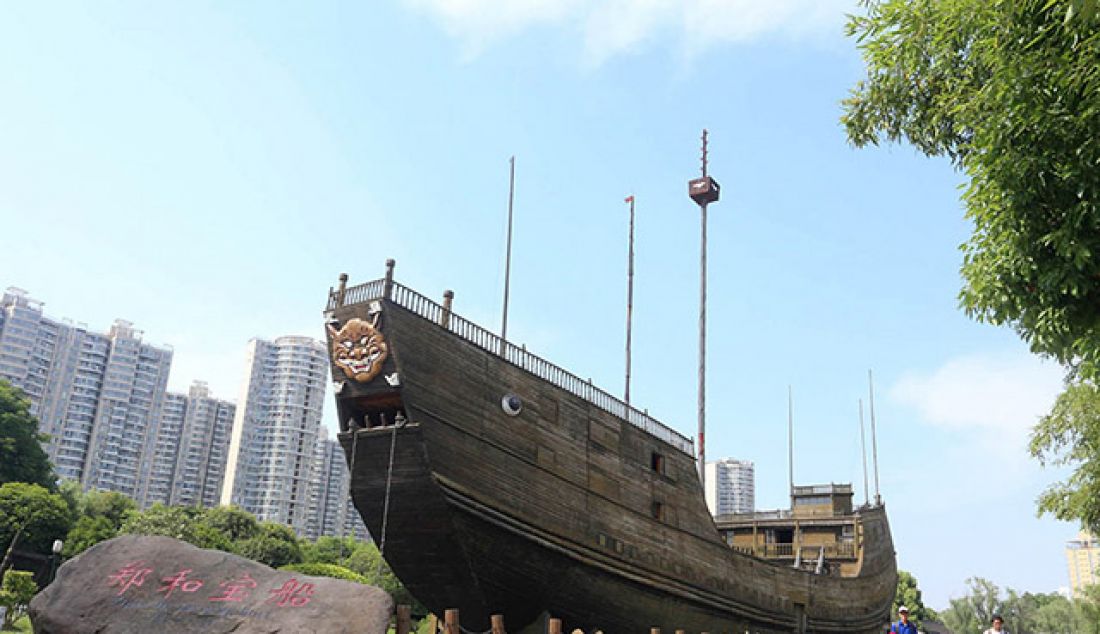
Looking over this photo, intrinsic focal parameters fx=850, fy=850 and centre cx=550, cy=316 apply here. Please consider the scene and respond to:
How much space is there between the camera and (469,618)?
13891 millimetres

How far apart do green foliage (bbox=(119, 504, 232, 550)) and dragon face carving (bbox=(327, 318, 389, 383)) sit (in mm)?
26485

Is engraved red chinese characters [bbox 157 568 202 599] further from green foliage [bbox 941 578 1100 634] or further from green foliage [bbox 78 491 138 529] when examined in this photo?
green foliage [bbox 941 578 1100 634]

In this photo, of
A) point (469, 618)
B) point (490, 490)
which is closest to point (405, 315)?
point (490, 490)

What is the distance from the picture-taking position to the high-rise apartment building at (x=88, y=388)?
216 ft

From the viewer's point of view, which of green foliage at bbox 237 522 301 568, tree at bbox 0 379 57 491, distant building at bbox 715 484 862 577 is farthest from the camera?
green foliage at bbox 237 522 301 568

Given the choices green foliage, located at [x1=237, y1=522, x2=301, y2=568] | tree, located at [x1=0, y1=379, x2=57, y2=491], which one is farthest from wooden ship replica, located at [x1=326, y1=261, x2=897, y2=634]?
tree, located at [x1=0, y1=379, x2=57, y2=491]

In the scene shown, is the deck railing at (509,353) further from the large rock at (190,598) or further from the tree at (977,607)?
the tree at (977,607)

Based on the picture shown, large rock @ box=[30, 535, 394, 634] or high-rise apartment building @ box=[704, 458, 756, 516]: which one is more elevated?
high-rise apartment building @ box=[704, 458, 756, 516]

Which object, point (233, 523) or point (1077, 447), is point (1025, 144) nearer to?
point (1077, 447)

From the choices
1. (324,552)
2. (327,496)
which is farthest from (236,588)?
(327,496)

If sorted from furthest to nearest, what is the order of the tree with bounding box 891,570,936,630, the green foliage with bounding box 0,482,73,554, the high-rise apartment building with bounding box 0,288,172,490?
the high-rise apartment building with bounding box 0,288,172,490 → the tree with bounding box 891,570,936,630 → the green foliage with bounding box 0,482,73,554

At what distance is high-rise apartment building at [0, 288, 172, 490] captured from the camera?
6588 centimetres

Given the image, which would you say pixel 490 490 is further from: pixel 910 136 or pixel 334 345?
pixel 910 136

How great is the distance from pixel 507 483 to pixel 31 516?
28993 millimetres
